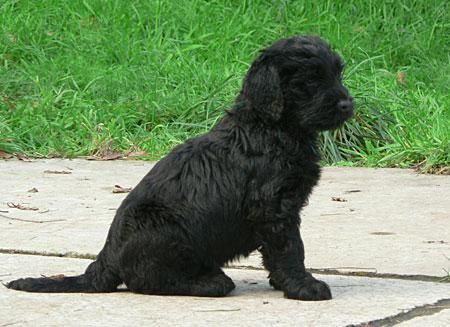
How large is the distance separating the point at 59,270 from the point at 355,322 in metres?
1.58

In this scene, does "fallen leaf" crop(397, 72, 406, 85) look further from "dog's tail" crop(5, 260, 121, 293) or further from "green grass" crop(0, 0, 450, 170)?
"dog's tail" crop(5, 260, 121, 293)

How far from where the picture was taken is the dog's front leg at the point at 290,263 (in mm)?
4496

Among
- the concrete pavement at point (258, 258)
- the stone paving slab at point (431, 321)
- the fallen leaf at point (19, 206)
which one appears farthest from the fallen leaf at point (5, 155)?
the stone paving slab at point (431, 321)

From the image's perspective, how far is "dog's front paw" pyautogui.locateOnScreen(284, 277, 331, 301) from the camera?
4484 mm

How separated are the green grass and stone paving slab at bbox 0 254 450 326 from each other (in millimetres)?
3689

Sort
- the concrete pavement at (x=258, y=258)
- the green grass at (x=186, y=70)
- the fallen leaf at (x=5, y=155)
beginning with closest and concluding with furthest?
the concrete pavement at (x=258, y=258) < the fallen leaf at (x=5, y=155) < the green grass at (x=186, y=70)

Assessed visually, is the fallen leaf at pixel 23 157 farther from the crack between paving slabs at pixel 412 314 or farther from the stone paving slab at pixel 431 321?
the stone paving slab at pixel 431 321

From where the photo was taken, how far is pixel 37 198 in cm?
714

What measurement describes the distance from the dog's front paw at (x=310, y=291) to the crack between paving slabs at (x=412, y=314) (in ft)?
1.21

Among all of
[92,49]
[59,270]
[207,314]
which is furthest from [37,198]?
[92,49]

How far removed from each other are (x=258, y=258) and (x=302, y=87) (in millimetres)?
1195

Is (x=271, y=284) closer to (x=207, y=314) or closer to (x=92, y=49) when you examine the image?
(x=207, y=314)

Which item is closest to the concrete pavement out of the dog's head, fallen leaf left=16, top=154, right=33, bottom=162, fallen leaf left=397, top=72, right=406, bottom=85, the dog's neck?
fallen leaf left=16, top=154, right=33, bottom=162

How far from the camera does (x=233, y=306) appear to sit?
4.39 m
